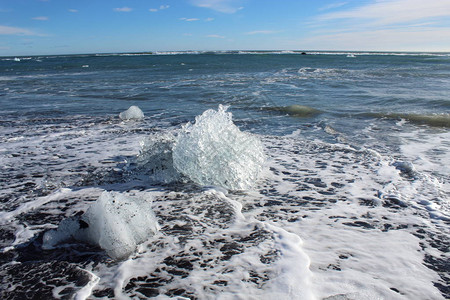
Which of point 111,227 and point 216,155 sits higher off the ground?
point 216,155

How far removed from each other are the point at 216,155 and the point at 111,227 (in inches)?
68.3

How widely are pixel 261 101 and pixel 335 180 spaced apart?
307 inches

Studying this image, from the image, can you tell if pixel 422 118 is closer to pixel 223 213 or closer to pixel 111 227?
pixel 223 213

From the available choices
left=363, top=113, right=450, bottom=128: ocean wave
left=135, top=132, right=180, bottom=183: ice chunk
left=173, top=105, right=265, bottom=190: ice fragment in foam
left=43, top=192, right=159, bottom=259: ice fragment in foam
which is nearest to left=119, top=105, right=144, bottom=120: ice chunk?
left=135, top=132, right=180, bottom=183: ice chunk

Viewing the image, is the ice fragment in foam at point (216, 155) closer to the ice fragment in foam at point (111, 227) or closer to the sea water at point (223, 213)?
the sea water at point (223, 213)

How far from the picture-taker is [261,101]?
11984 mm

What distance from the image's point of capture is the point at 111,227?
278cm

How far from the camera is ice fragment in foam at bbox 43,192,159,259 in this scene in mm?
2715

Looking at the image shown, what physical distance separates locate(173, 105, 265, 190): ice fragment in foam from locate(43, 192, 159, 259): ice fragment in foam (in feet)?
3.90

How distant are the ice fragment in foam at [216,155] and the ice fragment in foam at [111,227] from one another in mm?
1188

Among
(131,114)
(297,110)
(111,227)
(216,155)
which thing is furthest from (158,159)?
(297,110)

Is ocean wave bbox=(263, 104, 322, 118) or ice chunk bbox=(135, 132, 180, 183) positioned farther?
ocean wave bbox=(263, 104, 322, 118)

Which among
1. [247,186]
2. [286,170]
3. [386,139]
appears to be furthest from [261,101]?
[247,186]

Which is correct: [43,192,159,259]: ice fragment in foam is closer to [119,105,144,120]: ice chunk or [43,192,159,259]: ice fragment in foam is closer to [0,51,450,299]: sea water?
[0,51,450,299]: sea water
